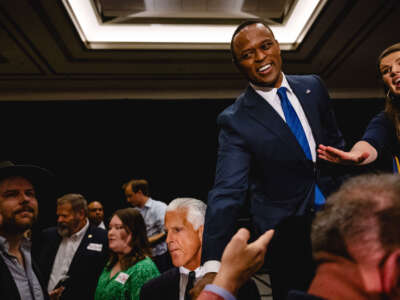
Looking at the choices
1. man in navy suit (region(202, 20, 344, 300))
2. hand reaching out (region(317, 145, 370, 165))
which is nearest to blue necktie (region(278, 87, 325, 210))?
man in navy suit (region(202, 20, 344, 300))

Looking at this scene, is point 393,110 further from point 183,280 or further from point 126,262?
point 126,262

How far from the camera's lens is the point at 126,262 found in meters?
2.54

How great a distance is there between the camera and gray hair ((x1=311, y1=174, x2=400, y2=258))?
0.42m

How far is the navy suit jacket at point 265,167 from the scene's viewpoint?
1.20 meters

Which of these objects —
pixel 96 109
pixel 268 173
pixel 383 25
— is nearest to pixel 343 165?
pixel 268 173

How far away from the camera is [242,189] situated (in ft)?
4.15

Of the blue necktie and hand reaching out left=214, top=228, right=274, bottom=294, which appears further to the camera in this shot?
the blue necktie

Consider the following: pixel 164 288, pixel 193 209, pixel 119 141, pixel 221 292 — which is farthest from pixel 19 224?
pixel 119 141

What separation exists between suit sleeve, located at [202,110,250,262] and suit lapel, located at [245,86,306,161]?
0.11m

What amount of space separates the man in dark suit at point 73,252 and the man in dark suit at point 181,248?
1.20 metres

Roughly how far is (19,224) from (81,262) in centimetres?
109

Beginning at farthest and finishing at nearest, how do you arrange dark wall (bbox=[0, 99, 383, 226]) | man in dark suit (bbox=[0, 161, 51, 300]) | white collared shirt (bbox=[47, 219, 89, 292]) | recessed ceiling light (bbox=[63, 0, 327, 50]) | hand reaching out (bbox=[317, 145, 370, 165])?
1. dark wall (bbox=[0, 99, 383, 226])
2. recessed ceiling light (bbox=[63, 0, 327, 50])
3. white collared shirt (bbox=[47, 219, 89, 292])
4. man in dark suit (bbox=[0, 161, 51, 300])
5. hand reaching out (bbox=[317, 145, 370, 165])

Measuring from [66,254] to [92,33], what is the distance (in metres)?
3.17

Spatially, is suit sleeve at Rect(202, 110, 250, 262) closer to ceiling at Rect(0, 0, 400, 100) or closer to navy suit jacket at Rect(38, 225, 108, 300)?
navy suit jacket at Rect(38, 225, 108, 300)
